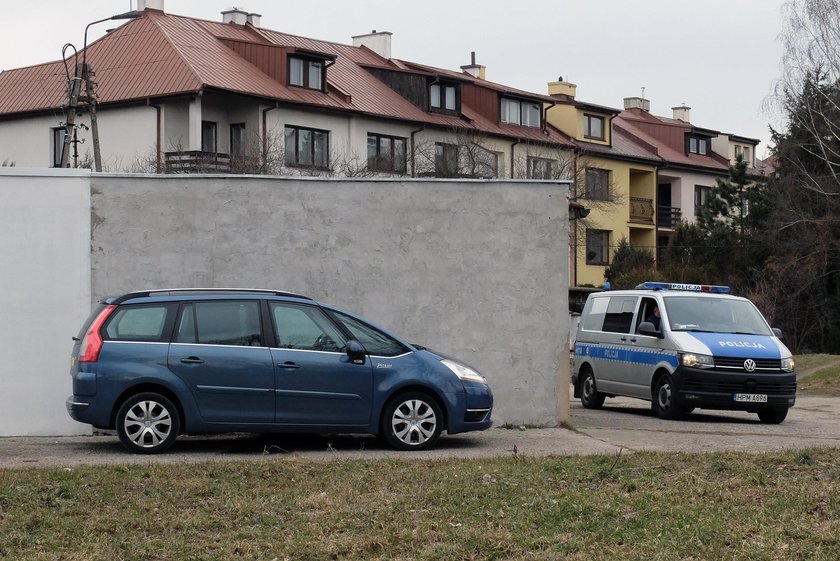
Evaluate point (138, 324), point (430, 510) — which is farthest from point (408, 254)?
point (430, 510)

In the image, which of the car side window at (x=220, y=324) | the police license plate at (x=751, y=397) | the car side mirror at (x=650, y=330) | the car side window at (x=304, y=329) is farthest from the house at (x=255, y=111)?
the car side window at (x=304, y=329)

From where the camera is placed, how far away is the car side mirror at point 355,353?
41.3 ft

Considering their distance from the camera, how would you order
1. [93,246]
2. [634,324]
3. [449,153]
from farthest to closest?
1. [449,153]
2. [634,324]
3. [93,246]

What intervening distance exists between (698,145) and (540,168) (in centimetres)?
2152

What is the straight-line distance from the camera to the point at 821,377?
91.8 ft

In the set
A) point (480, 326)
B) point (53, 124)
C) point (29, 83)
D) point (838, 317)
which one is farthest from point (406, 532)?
point (29, 83)

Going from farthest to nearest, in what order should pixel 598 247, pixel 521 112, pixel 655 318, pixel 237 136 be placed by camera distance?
pixel 598 247
pixel 521 112
pixel 237 136
pixel 655 318

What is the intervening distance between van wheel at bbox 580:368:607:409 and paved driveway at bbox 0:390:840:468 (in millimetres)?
3183

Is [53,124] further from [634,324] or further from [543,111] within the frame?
[634,324]

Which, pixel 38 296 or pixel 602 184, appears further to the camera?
pixel 602 184

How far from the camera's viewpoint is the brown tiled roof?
145ft

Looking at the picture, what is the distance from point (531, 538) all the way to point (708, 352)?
32.3 feet

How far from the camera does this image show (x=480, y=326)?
50.6ft

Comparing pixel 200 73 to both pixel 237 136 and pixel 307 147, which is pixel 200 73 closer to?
pixel 237 136
